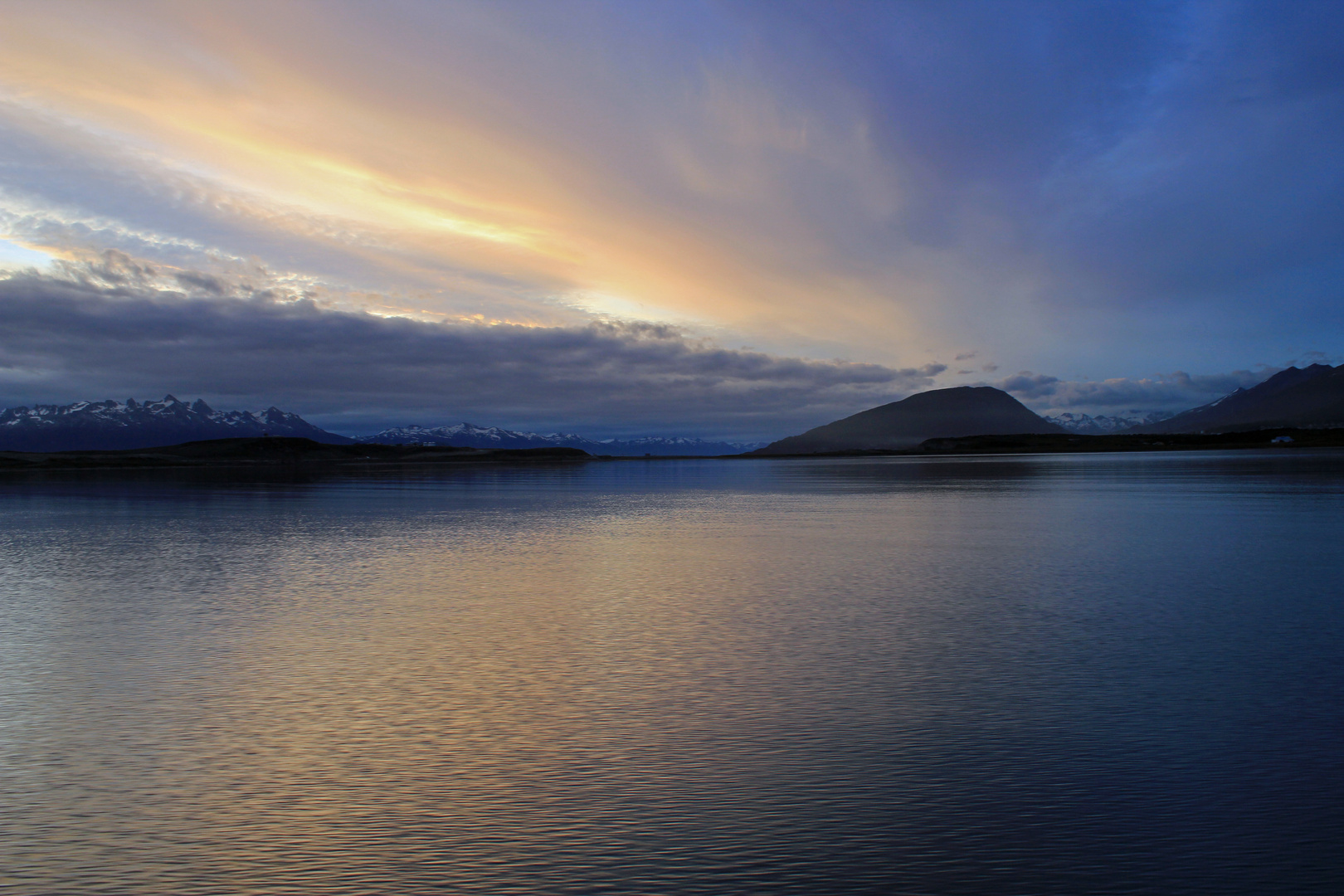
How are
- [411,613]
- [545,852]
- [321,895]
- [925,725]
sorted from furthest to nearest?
[411,613] → [925,725] → [545,852] → [321,895]

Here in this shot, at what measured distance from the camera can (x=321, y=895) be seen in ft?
27.9

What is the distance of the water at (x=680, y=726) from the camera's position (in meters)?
9.18

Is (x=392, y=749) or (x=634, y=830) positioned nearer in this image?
(x=634, y=830)

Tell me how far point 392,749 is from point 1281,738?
43.8 ft

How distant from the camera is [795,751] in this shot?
12.4 m

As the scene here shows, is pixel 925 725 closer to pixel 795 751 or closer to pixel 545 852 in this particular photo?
pixel 795 751

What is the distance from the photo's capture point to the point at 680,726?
13672mm

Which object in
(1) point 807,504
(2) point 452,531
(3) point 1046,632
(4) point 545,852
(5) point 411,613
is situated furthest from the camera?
(1) point 807,504

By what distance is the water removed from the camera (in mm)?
9180

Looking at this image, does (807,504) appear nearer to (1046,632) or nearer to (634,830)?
(1046,632)

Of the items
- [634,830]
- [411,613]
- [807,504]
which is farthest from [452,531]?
[634,830]

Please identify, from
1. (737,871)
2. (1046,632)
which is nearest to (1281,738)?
(1046,632)

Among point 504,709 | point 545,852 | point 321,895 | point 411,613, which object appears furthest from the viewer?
point 411,613

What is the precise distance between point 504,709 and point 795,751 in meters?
5.31
